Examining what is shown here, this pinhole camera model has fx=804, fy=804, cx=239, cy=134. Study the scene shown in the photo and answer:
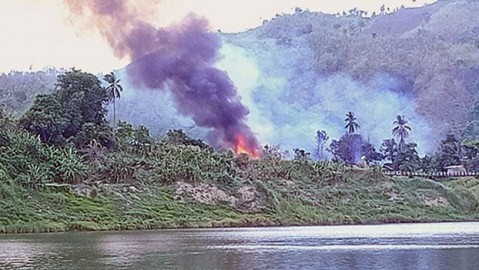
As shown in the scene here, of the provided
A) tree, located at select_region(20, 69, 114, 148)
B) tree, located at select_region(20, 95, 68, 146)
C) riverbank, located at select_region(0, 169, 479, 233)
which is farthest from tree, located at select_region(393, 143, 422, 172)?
tree, located at select_region(20, 95, 68, 146)

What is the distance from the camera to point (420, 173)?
17400cm

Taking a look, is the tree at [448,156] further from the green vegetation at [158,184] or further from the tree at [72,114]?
the tree at [72,114]

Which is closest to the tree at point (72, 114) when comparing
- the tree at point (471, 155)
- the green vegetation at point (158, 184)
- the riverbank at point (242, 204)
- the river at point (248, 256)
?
the green vegetation at point (158, 184)

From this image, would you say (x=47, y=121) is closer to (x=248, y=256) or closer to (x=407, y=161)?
(x=407, y=161)

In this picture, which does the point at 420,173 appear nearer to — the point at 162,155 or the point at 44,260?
the point at 162,155

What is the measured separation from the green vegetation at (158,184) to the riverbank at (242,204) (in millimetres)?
178

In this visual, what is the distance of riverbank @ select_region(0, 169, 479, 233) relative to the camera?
11312cm

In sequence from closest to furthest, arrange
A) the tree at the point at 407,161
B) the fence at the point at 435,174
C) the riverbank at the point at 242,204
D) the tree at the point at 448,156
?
the riverbank at the point at 242,204
the fence at the point at 435,174
the tree at the point at 407,161
the tree at the point at 448,156

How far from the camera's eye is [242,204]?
13562 cm

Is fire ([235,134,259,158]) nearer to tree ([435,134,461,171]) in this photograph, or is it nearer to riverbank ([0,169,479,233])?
riverbank ([0,169,479,233])

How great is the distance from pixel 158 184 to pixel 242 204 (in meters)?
14.5

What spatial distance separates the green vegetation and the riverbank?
0.58 ft

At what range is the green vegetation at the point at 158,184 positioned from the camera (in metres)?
118

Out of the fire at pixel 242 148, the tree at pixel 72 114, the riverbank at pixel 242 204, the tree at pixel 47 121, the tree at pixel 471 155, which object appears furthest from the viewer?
the tree at pixel 471 155
